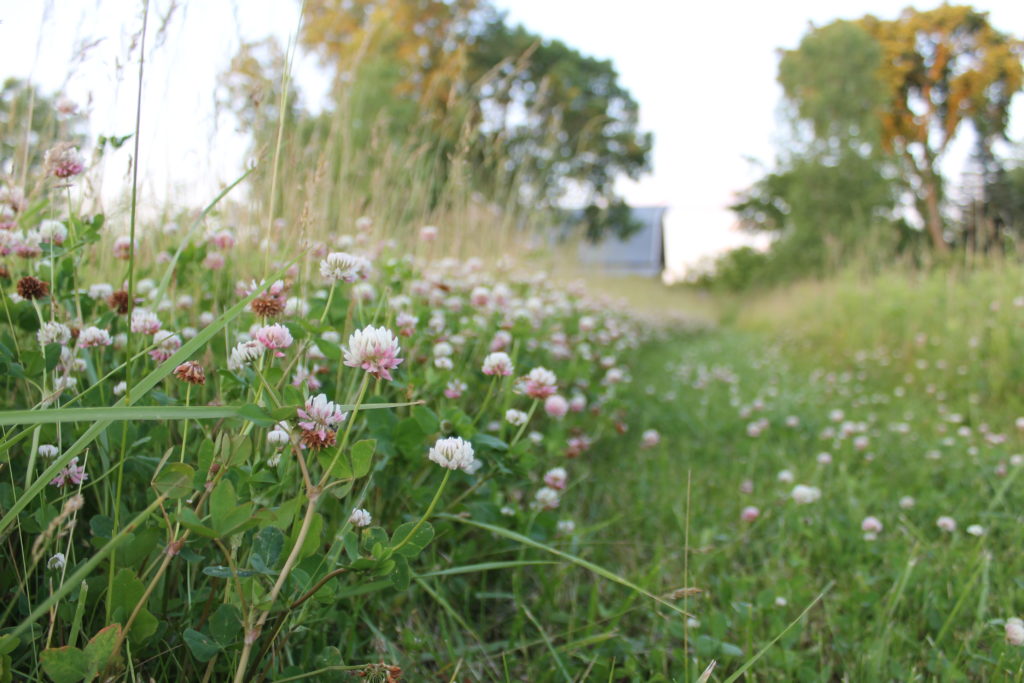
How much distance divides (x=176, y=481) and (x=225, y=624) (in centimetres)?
18


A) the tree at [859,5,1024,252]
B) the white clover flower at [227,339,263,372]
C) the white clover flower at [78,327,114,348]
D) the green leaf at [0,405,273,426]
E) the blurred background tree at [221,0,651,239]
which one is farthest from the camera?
the tree at [859,5,1024,252]

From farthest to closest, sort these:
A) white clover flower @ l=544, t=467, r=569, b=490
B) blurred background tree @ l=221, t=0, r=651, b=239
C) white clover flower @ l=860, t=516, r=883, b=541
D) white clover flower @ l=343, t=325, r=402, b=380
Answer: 1. blurred background tree @ l=221, t=0, r=651, b=239
2. white clover flower @ l=860, t=516, r=883, b=541
3. white clover flower @ l=544, t=467, r=569, b=490
4. white clover flower @ l=343, t=325, r=402, b=380

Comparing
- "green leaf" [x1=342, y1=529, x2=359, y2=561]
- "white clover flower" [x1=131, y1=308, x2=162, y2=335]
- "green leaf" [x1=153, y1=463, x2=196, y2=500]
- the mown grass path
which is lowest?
the mown grass path

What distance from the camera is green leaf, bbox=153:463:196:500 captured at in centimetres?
67

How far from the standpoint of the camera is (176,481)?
2.23ft

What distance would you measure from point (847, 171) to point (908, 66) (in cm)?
578

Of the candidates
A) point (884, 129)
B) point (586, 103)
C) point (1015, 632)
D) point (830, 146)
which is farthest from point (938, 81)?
point (1015, 632)

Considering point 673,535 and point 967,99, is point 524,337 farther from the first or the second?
point 967,99

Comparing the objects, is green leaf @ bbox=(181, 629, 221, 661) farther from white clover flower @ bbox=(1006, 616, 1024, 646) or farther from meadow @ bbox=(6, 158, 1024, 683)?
white clover flower @ bbox=(1006, 616, 1024, 646)

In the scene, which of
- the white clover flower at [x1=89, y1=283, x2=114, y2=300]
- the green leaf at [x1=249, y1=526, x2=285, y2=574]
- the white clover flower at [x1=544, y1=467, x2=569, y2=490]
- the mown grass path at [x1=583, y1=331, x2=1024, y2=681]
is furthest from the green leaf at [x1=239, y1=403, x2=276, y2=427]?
the white clover flower at [x1=544, y1=467, x2=569, y2=490]

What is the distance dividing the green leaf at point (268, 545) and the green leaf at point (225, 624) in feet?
0.19

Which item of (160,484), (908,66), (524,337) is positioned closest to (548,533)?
(524,337)

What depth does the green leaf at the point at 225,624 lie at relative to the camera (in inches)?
28.4

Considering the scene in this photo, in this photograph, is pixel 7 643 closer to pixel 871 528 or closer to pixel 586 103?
pixel 871 528
